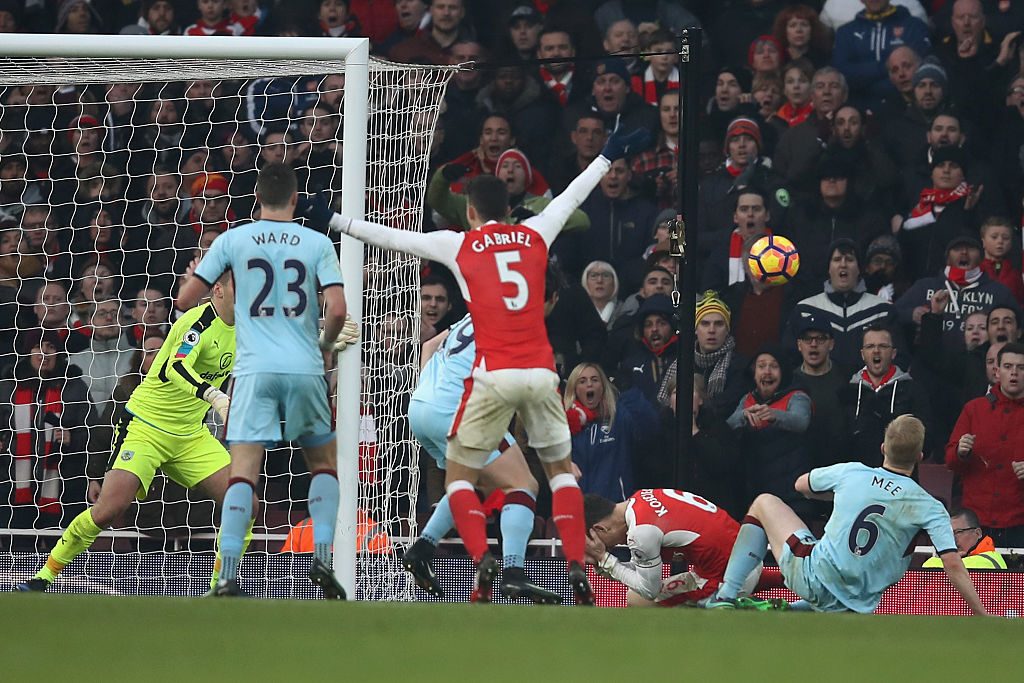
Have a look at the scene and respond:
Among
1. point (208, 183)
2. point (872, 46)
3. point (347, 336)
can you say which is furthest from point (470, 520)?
point (872, 46)

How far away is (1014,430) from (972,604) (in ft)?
7.22

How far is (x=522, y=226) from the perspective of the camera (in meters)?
6.80

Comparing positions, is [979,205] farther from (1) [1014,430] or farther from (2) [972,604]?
(2) [972,604]

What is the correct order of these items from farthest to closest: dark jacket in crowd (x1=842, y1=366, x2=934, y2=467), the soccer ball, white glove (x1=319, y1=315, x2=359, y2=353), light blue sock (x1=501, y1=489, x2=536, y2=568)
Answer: the soccer ball → dark jacket in crowd (x1=842, y1=366, x2=934, y2=467) → white glove (x1=319, y1=315, x2=359, y2=353) → light blue sock (x1=501, y1=489, x2=536, y2=568)

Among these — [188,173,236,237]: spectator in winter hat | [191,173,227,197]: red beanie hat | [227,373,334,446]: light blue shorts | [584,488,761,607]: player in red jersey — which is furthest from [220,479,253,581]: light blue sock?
[191,173,227,197]: red beanie hat

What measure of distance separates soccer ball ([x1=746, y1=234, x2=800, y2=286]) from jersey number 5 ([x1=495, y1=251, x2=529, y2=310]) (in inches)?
120

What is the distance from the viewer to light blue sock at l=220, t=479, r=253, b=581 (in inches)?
263

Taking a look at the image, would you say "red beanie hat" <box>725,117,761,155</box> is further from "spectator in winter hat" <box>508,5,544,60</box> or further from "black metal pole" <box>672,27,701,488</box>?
"black metal pole" <box>672,27,701,488</box>

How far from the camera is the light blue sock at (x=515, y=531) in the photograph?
691 centimetres

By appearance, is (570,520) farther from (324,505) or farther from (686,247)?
(686,247)

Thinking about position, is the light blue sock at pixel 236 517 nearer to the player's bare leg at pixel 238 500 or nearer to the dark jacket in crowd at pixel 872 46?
the player's bare leg at pixel 238 500

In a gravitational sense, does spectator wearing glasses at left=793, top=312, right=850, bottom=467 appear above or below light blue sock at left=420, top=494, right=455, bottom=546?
above

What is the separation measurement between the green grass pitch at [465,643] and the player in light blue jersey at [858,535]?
1.17m

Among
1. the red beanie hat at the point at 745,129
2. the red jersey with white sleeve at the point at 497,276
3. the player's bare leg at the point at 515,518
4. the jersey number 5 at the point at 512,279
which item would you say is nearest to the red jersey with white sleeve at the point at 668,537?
the player's bare leg at the point at 515,518
